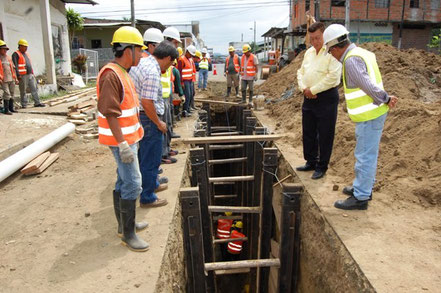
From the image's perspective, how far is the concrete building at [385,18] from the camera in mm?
25156

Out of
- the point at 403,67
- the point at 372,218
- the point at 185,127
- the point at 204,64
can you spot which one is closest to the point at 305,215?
the point at 372,218

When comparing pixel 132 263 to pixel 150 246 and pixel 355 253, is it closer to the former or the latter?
pixel 150 246

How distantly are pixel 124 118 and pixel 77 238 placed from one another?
1.46 m

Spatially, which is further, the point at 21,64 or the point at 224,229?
the point at 21,64

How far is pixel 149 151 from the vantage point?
3959 mm

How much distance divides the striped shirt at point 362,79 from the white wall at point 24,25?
11859 mm

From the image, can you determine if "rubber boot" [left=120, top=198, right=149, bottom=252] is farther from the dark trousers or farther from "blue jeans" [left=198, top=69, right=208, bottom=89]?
"blue jeans" [left=198, top=69, right=208, bottom=89]

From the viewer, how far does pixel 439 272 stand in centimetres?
Result: 280

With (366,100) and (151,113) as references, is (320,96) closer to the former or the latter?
(366,100)

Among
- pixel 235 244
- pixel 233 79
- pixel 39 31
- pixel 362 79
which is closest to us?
pixel 362 79

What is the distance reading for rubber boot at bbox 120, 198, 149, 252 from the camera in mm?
3189

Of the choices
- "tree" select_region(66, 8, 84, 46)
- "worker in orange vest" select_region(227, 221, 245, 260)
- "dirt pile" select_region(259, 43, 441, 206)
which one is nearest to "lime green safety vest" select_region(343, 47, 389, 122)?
"dirt pile" select_region(259, 43, 441, 206)

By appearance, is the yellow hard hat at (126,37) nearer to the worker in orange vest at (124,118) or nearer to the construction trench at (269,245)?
the worker in orange vest at (124,118)

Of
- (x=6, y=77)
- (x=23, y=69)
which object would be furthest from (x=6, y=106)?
(x=23, y=69)
